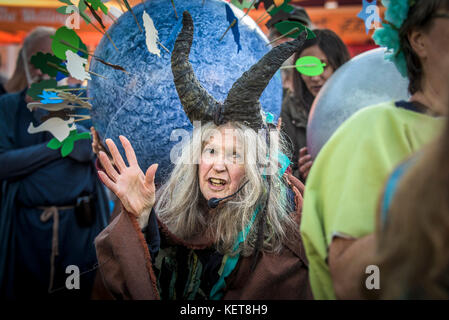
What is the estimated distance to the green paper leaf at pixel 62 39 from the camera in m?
1.91

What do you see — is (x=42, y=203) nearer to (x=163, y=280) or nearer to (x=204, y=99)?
(x=163, y=280)

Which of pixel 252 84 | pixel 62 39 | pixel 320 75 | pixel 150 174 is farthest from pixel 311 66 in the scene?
pixel 62 39

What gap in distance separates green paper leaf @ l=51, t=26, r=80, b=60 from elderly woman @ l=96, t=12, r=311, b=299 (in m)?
0.58

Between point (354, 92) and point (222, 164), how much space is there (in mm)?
787

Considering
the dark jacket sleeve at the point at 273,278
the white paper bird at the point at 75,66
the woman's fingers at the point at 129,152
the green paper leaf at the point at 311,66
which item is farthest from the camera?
the green paper leaf at the point at 311,66

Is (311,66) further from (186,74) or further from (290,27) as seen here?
(186,74)

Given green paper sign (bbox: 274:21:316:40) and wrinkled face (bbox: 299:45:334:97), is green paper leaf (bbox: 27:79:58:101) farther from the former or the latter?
wrinkled face (bbox: 299:45:334:97)

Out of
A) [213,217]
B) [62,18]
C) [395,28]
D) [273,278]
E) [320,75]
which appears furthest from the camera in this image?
[62,18]

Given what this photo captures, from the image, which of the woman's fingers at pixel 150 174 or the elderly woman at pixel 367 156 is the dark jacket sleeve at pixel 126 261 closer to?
the woman's fingers at pixel 150 174

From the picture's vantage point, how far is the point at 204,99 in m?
1.65

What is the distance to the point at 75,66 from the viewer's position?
185 cm

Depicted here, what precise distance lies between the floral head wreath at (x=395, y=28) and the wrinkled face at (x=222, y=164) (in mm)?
654

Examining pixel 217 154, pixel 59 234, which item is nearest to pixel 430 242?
pixel 217 154

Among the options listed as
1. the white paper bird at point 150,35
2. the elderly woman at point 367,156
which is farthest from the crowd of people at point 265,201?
the white paper bird at point 150,35
